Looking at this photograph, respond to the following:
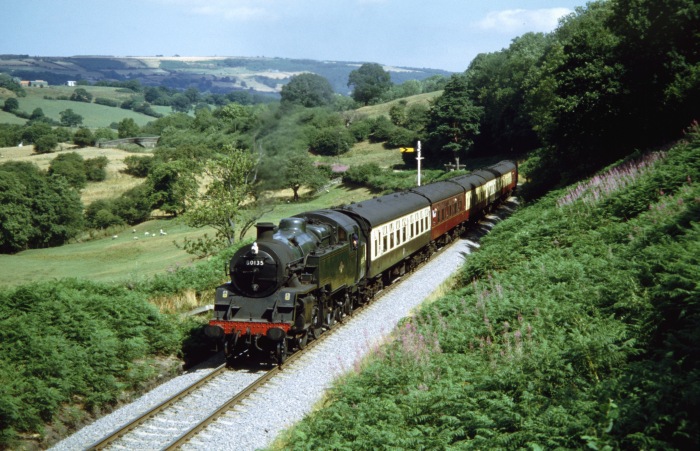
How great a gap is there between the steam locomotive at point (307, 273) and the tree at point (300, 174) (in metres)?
47.4

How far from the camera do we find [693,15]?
89.5ft

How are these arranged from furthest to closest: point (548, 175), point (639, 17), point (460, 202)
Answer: point (548, 175), point (460, 202), point (639, 17)

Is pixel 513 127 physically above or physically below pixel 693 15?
below

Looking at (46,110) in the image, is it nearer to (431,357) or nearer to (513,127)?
(513,127)

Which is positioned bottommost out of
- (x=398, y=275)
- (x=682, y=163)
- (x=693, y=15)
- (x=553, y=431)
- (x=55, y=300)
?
(x=398, y=275)

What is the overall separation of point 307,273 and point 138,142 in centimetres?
11886

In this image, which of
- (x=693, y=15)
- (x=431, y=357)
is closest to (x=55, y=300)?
(x=431, y=357)

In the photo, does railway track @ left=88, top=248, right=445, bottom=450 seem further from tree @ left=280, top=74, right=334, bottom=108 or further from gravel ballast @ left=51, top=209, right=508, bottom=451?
tree @ left=280, top=74, right=334, bottom=108

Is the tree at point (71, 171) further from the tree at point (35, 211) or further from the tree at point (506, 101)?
the tree at point (506, 101)

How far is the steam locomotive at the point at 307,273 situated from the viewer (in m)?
15.4

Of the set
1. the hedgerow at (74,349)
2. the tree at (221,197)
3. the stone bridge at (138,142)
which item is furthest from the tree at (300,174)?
the stone bridge at (138,142)

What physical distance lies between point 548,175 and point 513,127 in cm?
3644

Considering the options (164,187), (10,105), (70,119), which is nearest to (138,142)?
(164,187)

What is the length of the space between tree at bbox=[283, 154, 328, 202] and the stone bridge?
60701 mm
